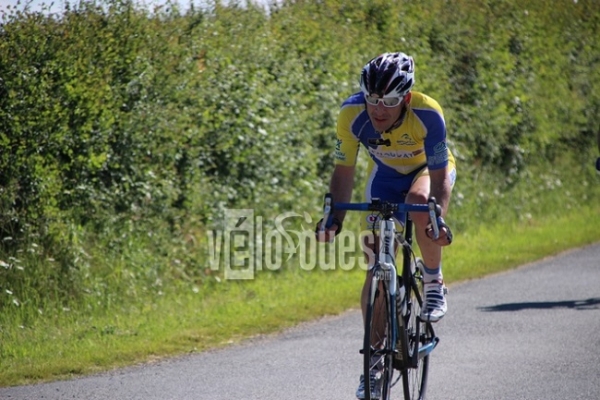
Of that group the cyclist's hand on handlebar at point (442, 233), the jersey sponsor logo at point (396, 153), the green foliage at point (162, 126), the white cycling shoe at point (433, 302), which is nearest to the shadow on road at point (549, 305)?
the green foliage at point (162, 126)

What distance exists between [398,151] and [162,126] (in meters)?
4.71

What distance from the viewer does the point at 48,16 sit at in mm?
10094

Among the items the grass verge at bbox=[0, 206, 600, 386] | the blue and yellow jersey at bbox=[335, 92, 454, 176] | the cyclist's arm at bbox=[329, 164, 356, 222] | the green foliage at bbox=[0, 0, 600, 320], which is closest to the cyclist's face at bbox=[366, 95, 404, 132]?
the blue and yellow jersey at bbox=[335, 92, 454, 176]

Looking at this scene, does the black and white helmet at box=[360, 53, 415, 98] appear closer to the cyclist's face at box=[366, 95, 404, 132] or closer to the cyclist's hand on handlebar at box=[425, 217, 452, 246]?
the cyclist's face at box=[366, 95, 404, 132]

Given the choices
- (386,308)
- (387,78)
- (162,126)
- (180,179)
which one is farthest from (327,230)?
(180,179)

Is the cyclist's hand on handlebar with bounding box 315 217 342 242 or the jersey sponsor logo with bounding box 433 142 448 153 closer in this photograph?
the cyclist's hand on handlebar with bounding box 315 217 342 242

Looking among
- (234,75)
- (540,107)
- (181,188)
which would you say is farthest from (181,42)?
(540,107)

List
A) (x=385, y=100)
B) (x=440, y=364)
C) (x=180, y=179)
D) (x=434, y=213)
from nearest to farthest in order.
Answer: (x=434, y=213), (x=385, y=100), (x=440, y=364), (x=180, y=179)

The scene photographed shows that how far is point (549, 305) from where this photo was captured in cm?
1093

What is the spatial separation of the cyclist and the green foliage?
4173mm

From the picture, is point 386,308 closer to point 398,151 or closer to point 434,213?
point 434,213

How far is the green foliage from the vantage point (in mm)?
9656

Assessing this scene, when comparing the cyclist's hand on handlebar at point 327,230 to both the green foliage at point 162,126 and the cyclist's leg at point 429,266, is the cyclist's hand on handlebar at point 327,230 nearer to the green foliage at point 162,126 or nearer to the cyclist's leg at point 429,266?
the cyclist's leg at point 429,266

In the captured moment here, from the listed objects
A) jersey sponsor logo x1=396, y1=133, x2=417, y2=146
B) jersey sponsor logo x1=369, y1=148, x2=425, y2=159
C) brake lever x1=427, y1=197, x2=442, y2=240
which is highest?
jersey sponsor logo x1=396, y1=133, x2=417, y2=146
